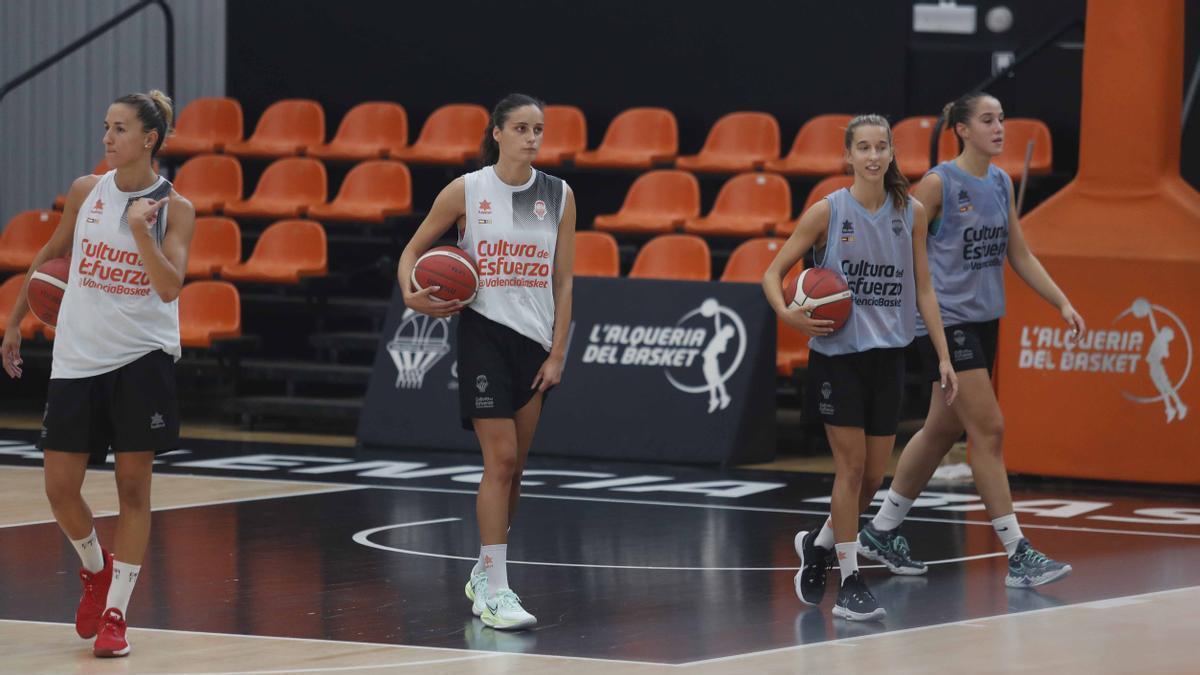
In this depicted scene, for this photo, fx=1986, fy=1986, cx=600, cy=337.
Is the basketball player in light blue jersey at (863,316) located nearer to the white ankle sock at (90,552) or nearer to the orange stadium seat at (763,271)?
the white ankle sock at (90,552)

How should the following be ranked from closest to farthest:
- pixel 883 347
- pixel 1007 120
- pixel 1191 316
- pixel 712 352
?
pixel 883 347
pixel 1191 316
pixel 712 352
pixel 1007 120

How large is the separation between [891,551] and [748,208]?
637 centimetres

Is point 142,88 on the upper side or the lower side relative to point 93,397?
upper

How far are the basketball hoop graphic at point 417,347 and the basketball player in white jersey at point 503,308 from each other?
233 inches

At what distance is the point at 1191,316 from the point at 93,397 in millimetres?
6811

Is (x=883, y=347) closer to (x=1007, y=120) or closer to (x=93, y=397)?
(x=93, y=397)

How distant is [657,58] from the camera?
1638 cm

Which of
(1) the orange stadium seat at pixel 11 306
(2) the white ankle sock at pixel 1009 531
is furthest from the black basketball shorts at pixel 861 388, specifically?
(1) the orange stadium seat at pixel 11 306

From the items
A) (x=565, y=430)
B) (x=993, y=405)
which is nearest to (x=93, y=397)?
(x=993, y=405)

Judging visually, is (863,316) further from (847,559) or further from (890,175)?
(847,559)

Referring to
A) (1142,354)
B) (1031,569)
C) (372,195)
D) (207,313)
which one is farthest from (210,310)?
(1031,569)

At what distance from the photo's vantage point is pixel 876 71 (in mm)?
15523

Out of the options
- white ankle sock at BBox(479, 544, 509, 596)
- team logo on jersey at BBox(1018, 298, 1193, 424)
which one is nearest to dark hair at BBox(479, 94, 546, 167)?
white ankle sock at BBox(479, 544, 509, 596)

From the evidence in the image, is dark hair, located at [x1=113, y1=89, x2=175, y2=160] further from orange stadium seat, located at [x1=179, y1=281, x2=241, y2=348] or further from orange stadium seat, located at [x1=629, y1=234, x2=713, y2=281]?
orange stadium seat, located at [x1=179, y1=281, x2=241, y2=348]
